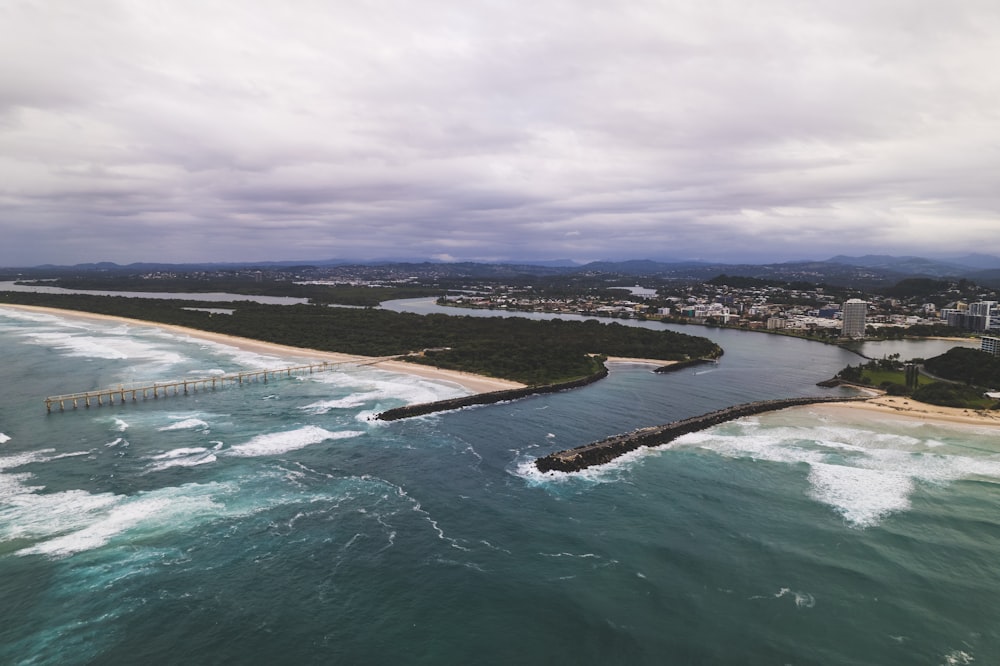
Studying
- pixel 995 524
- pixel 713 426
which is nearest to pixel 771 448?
pixel 713 426

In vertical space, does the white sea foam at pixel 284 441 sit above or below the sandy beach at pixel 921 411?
above

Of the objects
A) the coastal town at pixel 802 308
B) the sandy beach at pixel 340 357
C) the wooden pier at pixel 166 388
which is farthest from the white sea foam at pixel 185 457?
the coastal town at pixel 802 308

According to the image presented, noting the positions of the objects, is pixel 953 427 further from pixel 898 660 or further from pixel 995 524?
pixel 898 660

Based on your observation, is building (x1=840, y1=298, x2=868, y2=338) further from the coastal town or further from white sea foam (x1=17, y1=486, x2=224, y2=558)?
white sea foam (x1=17, y1=486, x2=224, y2=558)

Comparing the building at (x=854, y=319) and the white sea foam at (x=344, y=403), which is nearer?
the white sea foam at (x=344, y=403)

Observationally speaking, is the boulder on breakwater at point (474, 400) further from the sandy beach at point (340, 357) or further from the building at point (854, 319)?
the building at point (854, 319)

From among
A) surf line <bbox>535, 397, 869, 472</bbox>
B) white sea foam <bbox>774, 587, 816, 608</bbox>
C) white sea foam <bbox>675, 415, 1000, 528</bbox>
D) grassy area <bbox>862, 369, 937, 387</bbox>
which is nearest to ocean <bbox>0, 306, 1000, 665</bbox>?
white sea foam <bbox>774, 587, 816, 608</bbox>
